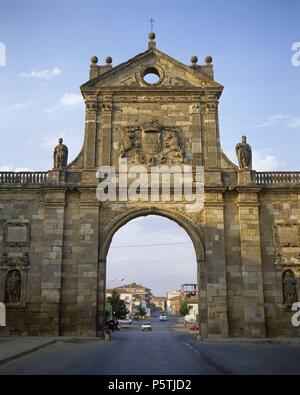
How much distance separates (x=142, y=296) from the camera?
14812 centimetres

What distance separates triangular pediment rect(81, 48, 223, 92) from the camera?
23500mm

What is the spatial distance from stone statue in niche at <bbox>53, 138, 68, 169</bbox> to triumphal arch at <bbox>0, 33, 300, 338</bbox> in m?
0.05

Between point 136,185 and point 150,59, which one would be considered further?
point 150,59

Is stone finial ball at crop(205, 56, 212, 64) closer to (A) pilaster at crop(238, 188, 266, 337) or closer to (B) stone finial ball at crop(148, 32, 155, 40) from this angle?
(B) stone finial ball at crop(148, 32, 155, 40)

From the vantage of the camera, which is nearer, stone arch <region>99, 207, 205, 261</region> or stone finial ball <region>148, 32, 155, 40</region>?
stone arch <region>99, 207, 205, 261</region>

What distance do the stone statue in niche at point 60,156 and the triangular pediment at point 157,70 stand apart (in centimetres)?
316

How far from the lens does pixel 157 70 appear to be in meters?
24.2

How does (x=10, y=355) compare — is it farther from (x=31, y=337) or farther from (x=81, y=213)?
(x=81, y=213)

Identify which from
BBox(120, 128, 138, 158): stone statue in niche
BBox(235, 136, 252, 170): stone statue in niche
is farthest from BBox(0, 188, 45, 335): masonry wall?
BBox(235, 136, 252, 170): stone statue in niche

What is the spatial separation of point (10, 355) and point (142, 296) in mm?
138172

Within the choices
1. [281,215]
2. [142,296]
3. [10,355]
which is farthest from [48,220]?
[142,296]

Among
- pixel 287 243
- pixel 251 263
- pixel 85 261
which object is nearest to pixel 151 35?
pixel 85 261

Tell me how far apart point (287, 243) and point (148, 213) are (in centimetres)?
667
